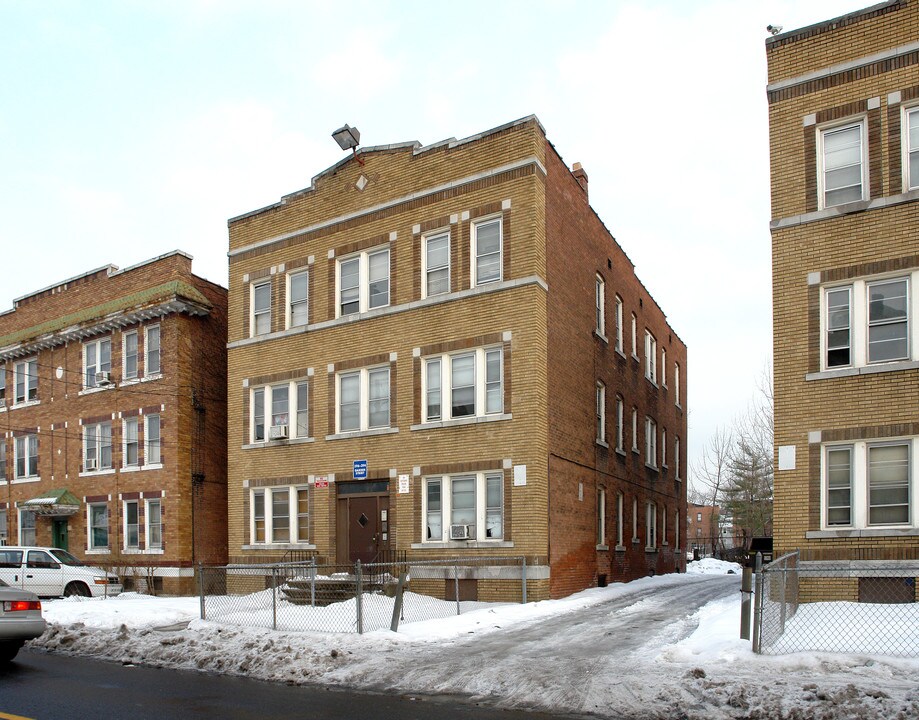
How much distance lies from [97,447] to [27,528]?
4.91 m

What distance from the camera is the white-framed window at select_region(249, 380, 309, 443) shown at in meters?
25.1

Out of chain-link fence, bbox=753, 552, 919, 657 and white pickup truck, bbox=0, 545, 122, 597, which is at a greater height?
chain-link fence, bbox=753, 552, 919, 657

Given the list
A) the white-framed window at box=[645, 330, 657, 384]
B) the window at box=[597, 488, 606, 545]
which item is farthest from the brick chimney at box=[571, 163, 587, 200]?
the window at box=[597, 488, 606, 545]

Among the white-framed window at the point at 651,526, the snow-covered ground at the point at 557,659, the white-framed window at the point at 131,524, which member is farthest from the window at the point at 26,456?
the white-framed window at the point at 651,526

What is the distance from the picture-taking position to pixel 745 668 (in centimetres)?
1034

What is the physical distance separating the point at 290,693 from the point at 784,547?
31.1ft

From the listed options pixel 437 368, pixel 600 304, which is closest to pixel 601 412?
pixel 600 304

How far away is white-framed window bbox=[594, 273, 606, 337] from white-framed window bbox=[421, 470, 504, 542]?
6.88 meters

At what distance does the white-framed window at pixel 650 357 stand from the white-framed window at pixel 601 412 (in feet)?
19.9

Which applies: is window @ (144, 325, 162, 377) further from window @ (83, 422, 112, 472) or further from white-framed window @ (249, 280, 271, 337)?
white-framed window @ (249, 280, 271, 337)

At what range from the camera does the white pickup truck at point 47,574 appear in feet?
79.0

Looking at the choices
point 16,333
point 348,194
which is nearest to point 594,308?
point 348,194

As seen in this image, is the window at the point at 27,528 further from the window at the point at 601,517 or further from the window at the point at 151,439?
the window at the point at 601,517

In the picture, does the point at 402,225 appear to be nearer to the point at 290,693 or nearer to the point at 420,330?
the point at 420,330
